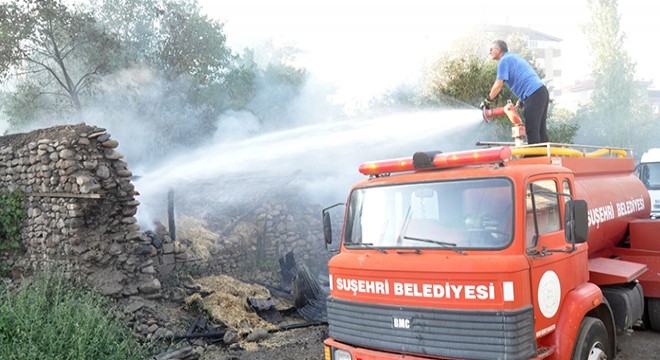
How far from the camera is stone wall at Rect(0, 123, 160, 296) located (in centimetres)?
907

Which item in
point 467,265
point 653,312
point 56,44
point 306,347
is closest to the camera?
point 467,265

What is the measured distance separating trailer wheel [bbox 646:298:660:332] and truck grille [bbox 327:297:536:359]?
3.77 meters

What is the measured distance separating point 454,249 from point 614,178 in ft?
12.3

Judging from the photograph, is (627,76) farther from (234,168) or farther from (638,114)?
(234,168)

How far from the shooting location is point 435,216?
4602 mm

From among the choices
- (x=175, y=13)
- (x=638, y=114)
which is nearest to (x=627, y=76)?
(x=638, y=114)

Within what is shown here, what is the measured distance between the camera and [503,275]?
13.1ft

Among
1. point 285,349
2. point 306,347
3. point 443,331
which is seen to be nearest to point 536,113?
point 443,331

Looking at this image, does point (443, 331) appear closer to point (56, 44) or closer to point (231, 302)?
point (231, 302)

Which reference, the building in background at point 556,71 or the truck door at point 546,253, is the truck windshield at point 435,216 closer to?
the truck door at point 546,253

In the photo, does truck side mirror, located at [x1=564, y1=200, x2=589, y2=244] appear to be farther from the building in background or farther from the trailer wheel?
the building in background

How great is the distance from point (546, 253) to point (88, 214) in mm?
7776

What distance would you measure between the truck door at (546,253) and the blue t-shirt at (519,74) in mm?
2628

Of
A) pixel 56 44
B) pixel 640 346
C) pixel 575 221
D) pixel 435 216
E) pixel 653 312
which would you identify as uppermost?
pixel 56 44
